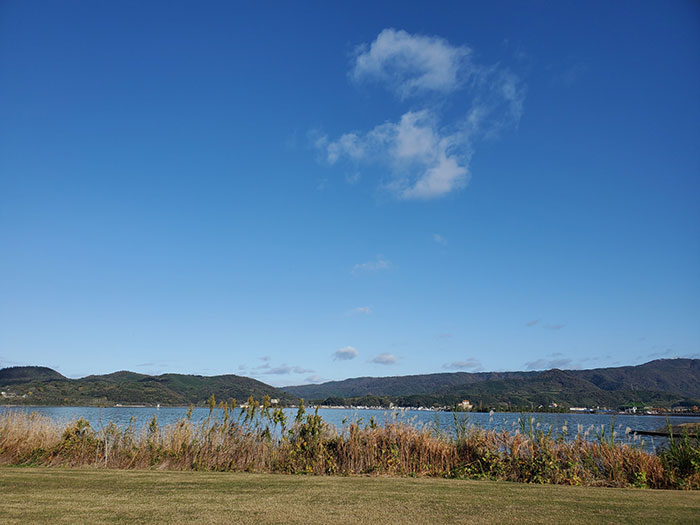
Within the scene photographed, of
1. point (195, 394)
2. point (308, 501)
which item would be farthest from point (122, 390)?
point (308, 501)

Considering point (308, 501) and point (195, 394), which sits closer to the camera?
point (308, 501)

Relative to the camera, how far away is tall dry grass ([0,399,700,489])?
11.2m

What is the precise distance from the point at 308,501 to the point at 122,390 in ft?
442

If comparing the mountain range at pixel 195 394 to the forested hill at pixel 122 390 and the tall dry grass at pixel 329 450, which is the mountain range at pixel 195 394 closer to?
the forested hill at pixel 122 390

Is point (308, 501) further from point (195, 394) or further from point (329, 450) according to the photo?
point (195, 394)

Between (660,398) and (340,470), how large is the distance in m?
194

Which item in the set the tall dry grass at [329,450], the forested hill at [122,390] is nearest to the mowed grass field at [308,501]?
the tall dry grass at [329,450]

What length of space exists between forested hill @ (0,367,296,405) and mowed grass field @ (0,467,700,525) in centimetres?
8353

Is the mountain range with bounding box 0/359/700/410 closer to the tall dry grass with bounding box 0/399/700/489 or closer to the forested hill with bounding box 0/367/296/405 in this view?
the forested hill with bounding box 0/367/296/405

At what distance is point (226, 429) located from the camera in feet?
40.8

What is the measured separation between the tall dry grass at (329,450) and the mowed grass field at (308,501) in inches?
58.1

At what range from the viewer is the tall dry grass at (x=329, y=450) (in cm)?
1116

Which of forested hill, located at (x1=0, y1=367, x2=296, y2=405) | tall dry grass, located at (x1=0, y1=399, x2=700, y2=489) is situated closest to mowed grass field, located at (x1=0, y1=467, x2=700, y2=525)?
tall dry grass, located at (x1=0, y1=399, x2=700, y2=489)

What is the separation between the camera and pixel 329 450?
39.9 ft
